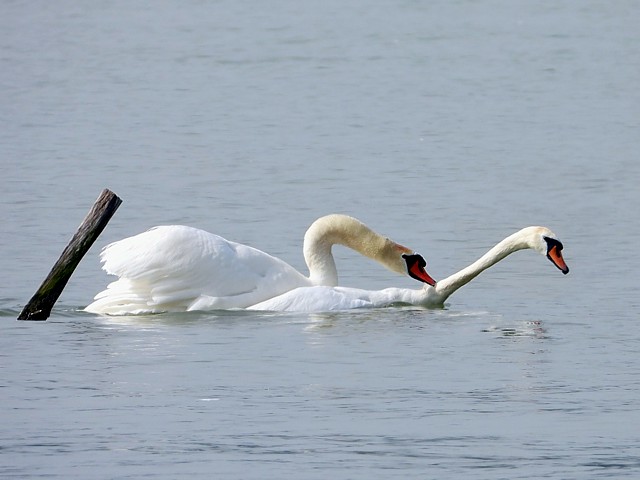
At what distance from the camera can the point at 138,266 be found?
12.3 metres

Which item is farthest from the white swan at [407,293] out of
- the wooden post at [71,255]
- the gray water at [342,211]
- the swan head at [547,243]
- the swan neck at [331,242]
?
the wooden post at [71,255]

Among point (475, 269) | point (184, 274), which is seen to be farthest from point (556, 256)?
point (184, 274)

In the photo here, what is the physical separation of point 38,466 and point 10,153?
12.6m

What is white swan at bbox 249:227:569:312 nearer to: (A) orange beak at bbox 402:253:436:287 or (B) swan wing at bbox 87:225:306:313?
(A) orange beak at bbox 402:253:436:287

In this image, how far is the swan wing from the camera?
12.4 meters

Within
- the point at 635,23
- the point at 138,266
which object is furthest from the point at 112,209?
the point at 635,23

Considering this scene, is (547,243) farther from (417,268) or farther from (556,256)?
(417,268)

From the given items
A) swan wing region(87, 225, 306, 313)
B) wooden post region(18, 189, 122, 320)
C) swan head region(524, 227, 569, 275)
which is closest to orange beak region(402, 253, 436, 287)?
swan head region(524, 227, 569, 275)

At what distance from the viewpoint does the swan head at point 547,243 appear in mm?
13266

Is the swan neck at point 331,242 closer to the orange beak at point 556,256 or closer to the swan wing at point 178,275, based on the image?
the swan wing at point 178,275

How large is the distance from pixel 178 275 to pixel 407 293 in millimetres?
1704

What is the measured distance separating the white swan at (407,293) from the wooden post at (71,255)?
131 cm

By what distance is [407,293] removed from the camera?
42.6 ft

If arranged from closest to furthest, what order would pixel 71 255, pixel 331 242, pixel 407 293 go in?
pixel 71 255
pixel 407 293
pixel 331 242
